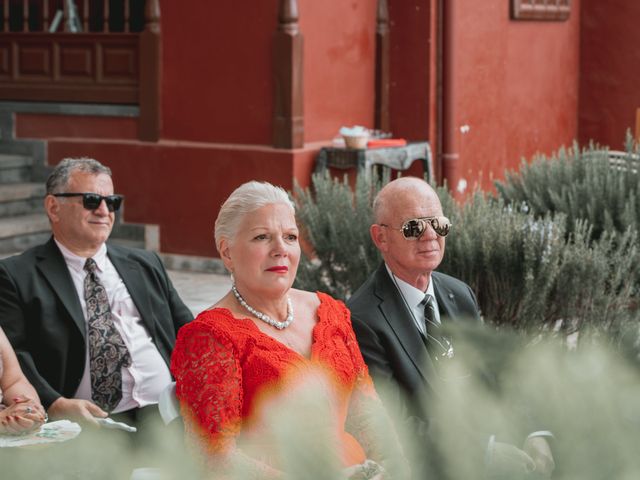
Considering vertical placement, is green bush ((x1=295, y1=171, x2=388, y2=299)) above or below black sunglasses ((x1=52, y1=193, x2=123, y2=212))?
below

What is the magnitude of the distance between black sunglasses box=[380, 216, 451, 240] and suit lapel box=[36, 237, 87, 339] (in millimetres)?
1122

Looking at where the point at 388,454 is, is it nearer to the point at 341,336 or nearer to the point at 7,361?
the point at 341,336

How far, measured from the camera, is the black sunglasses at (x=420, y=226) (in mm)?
3596

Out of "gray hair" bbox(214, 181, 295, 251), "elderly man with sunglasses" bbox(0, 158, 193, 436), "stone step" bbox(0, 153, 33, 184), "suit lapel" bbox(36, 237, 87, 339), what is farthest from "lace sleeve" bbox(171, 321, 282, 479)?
"stone step" bbox(0, 153, 33, 184)

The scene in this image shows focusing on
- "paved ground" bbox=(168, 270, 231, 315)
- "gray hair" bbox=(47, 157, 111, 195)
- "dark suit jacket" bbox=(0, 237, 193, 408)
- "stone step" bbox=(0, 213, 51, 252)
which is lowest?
"paved ground" bbox=(168, 270, 231, 315)

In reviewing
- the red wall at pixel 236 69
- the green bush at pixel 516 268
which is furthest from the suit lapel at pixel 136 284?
the red wall at pixel 236 69

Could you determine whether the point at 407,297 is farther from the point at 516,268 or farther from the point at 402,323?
the point at 516,268

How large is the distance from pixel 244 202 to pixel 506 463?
7.01ft

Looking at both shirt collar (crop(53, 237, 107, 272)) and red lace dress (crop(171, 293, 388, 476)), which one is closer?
red lace dress (crop(171, 293, 388, 476))

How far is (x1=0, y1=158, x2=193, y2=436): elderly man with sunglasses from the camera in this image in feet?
12.3

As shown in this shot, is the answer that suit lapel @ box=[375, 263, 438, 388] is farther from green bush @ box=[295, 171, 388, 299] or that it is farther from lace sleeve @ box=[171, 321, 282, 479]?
green bush @ box=[295, 171, 388, 299]

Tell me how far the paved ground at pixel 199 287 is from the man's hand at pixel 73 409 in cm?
418

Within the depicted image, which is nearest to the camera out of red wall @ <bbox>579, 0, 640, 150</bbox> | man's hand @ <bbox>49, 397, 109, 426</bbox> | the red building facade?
man's hand @ <bbox>49, 397, 109, 426</bbox>

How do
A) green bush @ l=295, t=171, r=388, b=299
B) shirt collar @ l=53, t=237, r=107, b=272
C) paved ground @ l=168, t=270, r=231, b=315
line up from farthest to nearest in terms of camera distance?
paved ground @ l=168, t=270, r=231, b=315, green bush @ l=295, t=171, r=388, b=299, shirt collar @ l=53, t=237, r=107, b=272
